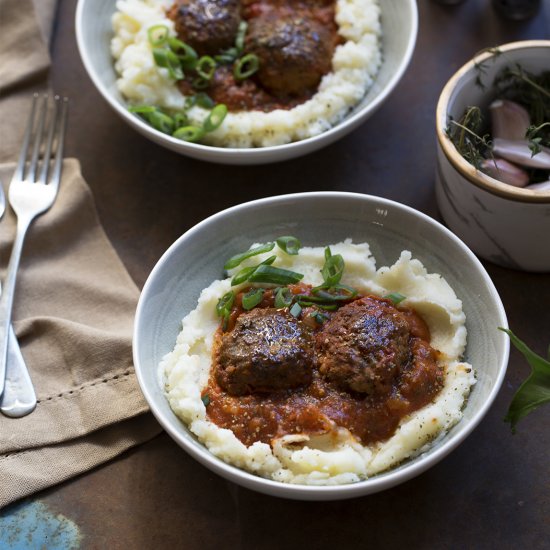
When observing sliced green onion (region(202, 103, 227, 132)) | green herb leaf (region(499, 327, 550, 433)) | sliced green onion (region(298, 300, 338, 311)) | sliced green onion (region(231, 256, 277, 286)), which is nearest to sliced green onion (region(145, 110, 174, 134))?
sliced green onion (region(202, 103, 227, 132))

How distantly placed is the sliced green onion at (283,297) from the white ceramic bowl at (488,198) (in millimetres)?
1098

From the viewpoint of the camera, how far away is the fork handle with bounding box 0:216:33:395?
174 inches

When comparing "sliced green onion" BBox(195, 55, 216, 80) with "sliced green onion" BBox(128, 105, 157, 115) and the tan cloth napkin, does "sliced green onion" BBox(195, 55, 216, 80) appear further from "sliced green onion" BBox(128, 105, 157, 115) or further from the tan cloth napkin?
the tan cloth napkin

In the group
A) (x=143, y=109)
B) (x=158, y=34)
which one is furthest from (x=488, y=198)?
(x=158, y=34)

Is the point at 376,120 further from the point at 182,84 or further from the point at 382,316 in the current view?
the point at 382,316

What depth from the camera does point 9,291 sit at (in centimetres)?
468

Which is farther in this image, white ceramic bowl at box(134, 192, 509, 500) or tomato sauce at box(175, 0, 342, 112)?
tomato sauce at box(175, 0, 342, 112)

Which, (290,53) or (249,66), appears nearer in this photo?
(290,53)

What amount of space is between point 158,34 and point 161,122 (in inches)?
25.8

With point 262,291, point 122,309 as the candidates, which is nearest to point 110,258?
point 122,309

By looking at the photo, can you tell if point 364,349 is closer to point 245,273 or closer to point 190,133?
point 245,273

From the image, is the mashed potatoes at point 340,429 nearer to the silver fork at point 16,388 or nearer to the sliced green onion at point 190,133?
the silver fork at point 16,388

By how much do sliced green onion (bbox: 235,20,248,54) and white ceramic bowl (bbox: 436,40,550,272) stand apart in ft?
4.59

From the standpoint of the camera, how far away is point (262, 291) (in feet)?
14.1
